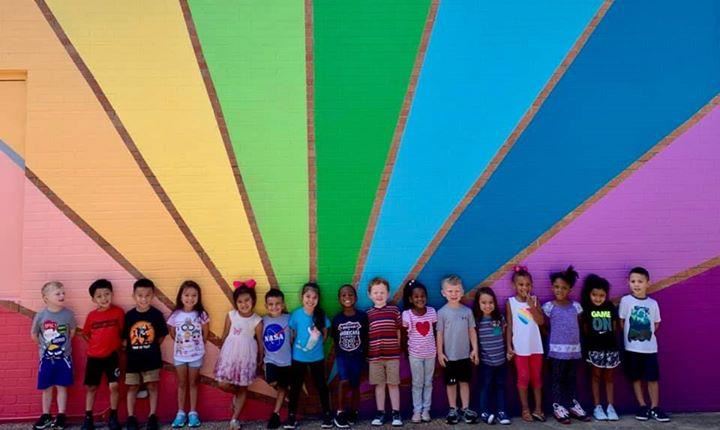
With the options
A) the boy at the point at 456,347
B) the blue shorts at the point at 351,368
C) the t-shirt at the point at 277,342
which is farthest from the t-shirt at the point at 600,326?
the t-shirt at the point at 277,342

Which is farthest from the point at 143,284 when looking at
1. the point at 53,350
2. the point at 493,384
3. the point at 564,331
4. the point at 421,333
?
the point at 564,331

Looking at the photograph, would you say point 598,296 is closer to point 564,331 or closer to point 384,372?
point 564,331

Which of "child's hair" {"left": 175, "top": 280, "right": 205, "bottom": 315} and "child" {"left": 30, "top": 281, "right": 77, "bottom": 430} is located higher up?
"child's hair" {"left": 175, "top": 280, "right": 205, "bottom": 315}

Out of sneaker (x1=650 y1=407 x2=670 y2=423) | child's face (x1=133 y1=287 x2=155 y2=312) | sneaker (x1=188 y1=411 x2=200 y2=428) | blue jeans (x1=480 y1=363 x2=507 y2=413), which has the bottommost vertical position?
sneaker (x1=650 y1=407 x2=670 y2=423)

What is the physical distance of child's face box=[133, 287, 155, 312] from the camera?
6.24 meters

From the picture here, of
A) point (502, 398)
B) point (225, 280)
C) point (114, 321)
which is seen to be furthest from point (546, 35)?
point (114, 321)

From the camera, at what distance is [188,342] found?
6227 millimetres

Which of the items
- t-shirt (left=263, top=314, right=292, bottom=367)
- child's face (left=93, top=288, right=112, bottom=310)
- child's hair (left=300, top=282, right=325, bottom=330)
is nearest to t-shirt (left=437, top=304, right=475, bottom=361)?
child's hair (left=300, top=282, right=325, bottom=330)

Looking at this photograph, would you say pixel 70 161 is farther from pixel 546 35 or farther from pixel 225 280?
pixel 546 35

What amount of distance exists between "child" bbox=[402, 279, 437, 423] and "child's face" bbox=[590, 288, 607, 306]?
1769 millimetres

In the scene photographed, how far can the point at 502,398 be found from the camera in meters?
6.31

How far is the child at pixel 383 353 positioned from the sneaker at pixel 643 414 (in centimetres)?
261

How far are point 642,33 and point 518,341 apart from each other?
3.81 meters

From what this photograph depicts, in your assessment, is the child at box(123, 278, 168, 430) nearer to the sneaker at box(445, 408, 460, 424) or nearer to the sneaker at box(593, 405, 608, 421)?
the sneaker at box(445, 408, 460, 424)
